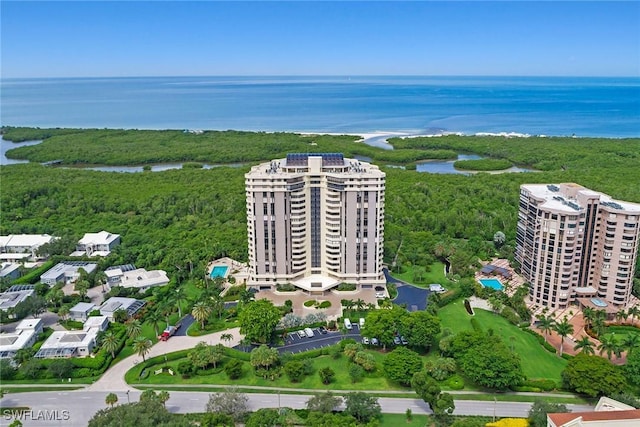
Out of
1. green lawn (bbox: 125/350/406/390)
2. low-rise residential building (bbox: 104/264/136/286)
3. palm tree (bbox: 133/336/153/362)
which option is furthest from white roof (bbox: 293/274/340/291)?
low-rise residential building (bbox: 104/264/136/286)

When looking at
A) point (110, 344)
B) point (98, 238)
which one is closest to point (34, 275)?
point (98, 238)

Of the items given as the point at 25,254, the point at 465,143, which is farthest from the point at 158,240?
the point at 465,143

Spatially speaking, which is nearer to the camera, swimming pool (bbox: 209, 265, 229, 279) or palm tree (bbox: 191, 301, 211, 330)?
palm tree (bbox: 191, 301, 211, 330)

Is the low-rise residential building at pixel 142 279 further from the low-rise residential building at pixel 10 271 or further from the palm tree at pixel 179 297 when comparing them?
the low-rise residential building at pixel 10 271

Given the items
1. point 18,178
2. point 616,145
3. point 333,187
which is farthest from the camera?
point 616,145

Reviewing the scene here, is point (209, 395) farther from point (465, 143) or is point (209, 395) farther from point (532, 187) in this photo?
point (465, 143)

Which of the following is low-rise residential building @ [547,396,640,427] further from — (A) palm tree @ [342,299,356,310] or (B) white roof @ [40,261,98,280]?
(B) white roof @ [40,261,98,280]

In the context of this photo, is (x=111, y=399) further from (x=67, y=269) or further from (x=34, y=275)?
(x=34, y=275)
